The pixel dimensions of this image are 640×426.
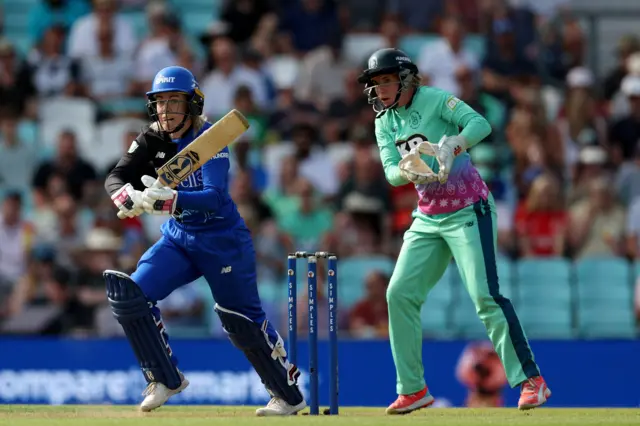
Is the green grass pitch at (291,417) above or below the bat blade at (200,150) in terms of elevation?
below

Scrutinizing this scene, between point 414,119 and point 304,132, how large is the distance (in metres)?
6.15

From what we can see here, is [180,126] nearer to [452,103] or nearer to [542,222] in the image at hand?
[452,103]

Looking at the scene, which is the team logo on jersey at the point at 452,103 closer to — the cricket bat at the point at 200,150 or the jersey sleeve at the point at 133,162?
the cricket bat at the point at 200,150

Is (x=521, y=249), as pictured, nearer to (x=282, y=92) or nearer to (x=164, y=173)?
(x=282, y=92)

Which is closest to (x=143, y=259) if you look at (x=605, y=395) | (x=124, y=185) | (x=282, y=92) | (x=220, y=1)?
(x=124, y=185)

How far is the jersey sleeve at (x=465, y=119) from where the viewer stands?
7785mm

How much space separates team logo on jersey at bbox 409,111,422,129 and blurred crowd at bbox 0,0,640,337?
155 inches

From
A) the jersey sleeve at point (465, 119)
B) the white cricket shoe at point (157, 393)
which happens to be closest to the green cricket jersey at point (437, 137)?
the jersey sleeve at point (465, 119)

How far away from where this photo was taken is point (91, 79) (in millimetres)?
14922

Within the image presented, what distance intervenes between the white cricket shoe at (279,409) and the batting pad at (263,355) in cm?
2

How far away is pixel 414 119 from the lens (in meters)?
7.98

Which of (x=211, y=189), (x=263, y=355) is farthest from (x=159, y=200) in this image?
(x=263, y=355)

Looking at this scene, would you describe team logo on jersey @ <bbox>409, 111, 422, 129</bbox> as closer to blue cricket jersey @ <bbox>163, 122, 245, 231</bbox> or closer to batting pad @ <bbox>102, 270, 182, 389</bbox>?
blue cricket jersey @ <bbox>163, 122, 245, 231</bbox>

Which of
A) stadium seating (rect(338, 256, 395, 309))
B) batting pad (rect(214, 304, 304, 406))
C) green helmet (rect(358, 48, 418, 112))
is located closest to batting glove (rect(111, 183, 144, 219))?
batting pad (rect(214, 304, 304, 406))
